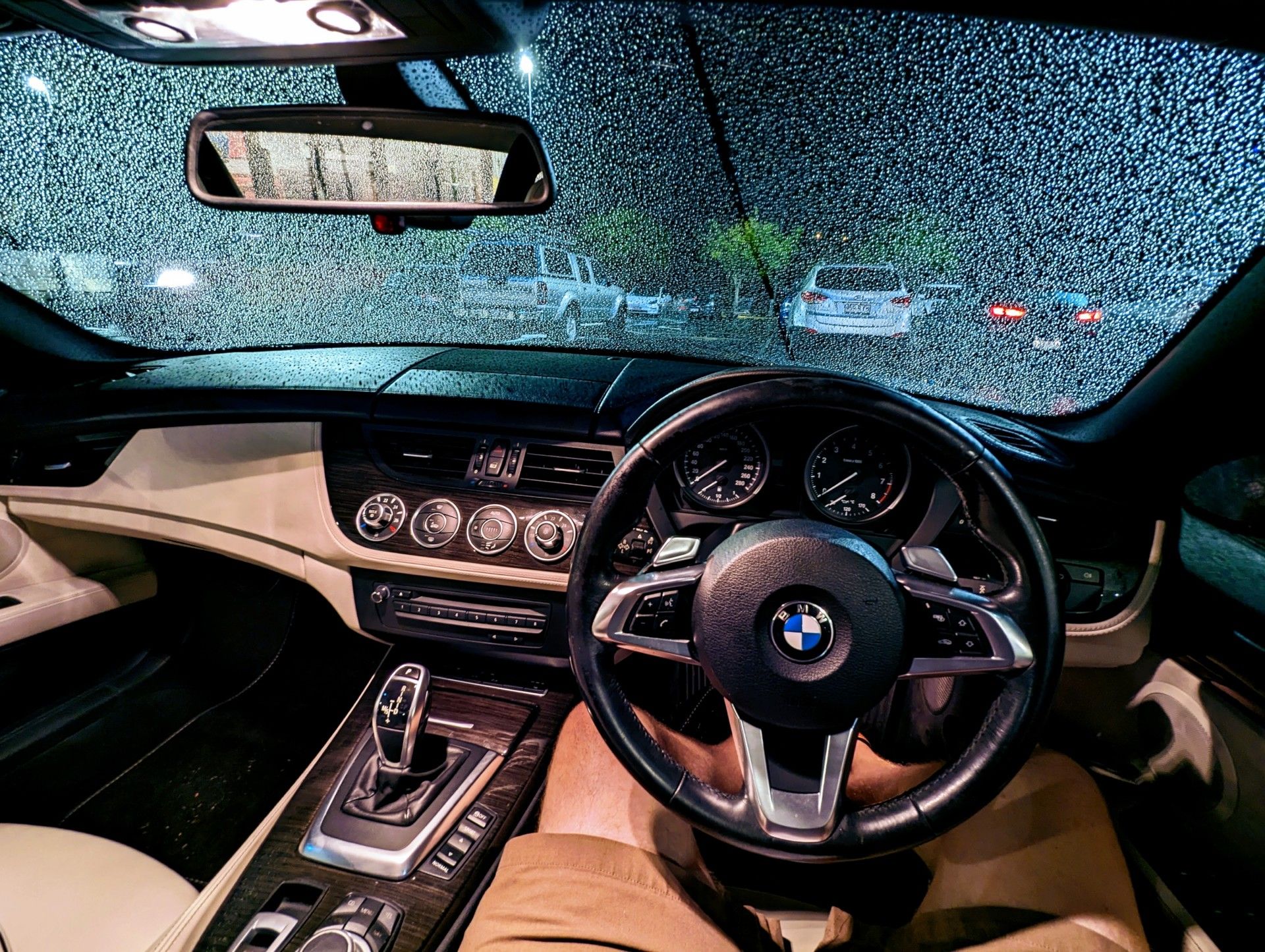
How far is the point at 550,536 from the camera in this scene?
183 cm

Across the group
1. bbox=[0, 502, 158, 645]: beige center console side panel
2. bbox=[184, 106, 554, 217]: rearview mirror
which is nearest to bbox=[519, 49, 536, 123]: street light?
bbox=[184, 106, 554, 217]: rearview mirror

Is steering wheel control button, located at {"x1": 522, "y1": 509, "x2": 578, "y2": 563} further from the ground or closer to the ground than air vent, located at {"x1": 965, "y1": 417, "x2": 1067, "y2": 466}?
closer to the ground

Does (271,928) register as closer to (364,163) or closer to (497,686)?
(497,686)

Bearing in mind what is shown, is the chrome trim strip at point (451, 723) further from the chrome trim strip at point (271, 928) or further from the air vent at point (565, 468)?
the air vent at point (565, 468)

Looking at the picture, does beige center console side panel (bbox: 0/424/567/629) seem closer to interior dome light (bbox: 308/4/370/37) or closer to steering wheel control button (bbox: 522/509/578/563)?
steering wheel control button (bbox: 522/509/578/563)

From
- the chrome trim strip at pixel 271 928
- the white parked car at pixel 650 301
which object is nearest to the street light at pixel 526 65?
the white parked car at pixel 650 301

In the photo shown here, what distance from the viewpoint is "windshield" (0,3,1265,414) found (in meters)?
1.47

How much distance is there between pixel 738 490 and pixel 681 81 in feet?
3.63

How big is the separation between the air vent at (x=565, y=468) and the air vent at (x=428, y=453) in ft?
0.61

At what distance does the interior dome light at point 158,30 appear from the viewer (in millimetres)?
931

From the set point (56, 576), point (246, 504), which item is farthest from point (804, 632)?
point (56, 576)

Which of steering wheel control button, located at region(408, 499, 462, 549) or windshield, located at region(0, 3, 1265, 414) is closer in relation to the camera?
windshield, located at region(0, 3, 1265, 414)

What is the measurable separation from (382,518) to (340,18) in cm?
130

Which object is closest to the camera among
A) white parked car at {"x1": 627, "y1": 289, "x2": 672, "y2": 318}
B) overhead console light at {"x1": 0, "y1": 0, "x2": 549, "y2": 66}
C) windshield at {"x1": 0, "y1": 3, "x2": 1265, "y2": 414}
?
overhead console light at {"x1": 0, "y1": 0, "x2": 549, "y2": 66}
